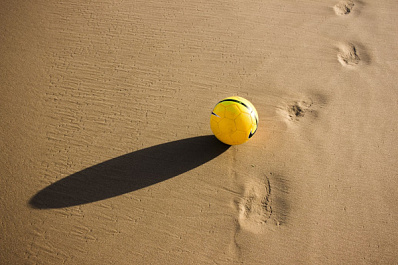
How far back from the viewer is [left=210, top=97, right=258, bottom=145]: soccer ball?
12.4 ft

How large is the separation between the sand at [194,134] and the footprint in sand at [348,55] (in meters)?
0.03

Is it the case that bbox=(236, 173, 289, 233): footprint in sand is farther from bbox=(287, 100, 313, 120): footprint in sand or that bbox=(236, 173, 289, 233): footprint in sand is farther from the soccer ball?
bbox=(287, 100, 313, 120): footprint in sand

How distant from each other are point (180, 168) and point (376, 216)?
2580mm

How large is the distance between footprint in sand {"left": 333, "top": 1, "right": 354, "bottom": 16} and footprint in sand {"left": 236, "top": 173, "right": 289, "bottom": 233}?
4.27 meters

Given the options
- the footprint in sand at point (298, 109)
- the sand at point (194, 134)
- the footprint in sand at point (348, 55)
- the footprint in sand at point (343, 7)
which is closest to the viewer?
the sand at point (194, 134)

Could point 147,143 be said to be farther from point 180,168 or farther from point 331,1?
point 331,1

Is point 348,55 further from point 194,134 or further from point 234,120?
point 194,134

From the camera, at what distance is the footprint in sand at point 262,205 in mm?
Answer: 3600

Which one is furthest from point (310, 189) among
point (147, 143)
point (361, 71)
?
point (361, 71)

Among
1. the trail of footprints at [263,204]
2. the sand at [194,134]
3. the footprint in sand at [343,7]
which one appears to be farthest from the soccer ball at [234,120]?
the footprint in sand at [343,7]

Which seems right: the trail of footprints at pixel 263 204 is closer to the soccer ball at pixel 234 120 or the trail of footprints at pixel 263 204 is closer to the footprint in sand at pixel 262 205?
the footprint in sand at pixel 262 205

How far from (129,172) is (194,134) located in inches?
43.4

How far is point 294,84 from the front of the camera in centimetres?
503

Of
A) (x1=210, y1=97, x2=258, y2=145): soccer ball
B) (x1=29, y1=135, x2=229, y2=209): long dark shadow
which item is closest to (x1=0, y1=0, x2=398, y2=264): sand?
(x1=29, y1=135, x2=229, y2=209): long dark shadow
